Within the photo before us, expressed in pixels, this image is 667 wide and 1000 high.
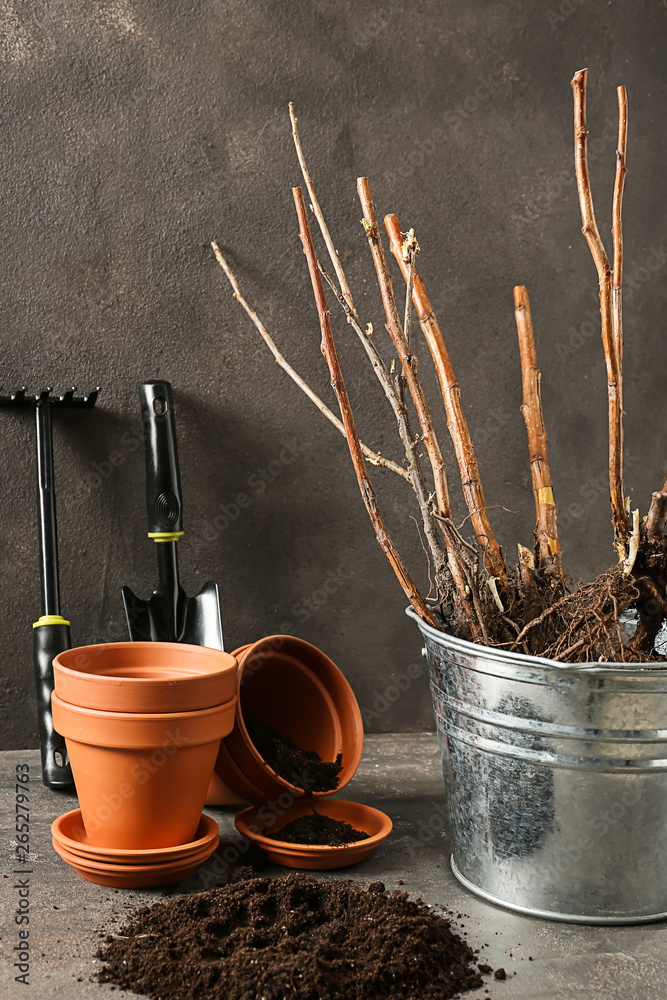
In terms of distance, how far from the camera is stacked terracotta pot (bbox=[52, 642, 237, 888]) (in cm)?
131

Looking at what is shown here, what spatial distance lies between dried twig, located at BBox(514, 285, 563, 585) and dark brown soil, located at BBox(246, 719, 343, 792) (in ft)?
→ 1.89

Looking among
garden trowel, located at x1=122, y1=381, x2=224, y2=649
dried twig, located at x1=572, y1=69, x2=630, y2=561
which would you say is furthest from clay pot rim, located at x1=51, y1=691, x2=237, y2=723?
dried twig, located at x1=572, y1=69, x2=630, y2=561

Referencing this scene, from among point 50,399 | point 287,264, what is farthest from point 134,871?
point 287,264

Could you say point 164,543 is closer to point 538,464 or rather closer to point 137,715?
point 137,715

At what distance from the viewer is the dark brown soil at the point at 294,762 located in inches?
60.7

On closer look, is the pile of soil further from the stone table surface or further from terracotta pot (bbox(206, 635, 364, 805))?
terracotta pot (bbox(206, 635, 364, 805))

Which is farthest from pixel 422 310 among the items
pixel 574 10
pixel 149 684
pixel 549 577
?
pixel 574 10

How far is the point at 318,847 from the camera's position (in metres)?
1.41

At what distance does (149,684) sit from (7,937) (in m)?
0.41

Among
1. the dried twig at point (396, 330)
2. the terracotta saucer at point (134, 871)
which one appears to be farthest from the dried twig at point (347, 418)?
the terracotta saucer at point (134, 871)

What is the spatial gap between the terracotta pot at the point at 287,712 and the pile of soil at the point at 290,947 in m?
0.25

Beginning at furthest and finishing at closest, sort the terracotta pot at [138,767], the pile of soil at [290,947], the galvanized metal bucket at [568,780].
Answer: the terracotta pot at [138,767] < the galvanized metal bucket at [568,780] < the pile of soil at [290,947]

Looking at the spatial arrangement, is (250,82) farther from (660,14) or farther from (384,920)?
(384,920)

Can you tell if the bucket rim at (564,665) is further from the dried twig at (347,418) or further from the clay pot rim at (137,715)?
the clay pot rim at (137,715)
